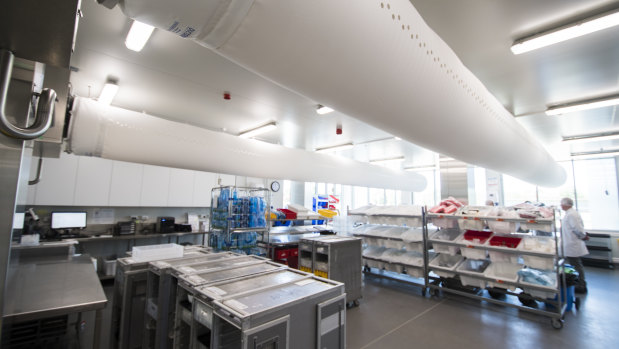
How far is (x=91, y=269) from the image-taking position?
7.75 ft

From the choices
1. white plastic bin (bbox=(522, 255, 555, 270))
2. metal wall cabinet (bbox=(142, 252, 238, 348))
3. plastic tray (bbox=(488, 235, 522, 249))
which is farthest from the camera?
plastic tray (bbox=(488, 235, 522, 249))

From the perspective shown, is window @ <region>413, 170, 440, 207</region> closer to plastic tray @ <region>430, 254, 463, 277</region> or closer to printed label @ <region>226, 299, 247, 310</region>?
plastic tray @ <region>430, 254, 463, 277</region>

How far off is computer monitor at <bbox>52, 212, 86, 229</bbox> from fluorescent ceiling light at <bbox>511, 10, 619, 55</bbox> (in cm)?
662

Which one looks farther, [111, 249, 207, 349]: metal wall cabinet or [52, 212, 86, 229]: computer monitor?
[52, 212, 86, 229]: computer monitor

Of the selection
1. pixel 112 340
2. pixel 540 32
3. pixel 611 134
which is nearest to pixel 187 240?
pixel 112 340

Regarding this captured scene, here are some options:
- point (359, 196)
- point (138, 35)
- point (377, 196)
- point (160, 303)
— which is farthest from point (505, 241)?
point (359, 196)

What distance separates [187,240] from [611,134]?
9.30m

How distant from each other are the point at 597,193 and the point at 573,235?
152 inches

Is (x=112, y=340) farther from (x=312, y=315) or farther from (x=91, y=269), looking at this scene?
(x=312, y=315)

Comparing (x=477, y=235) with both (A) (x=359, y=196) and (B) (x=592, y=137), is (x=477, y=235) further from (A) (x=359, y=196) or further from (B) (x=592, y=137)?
(A) (x=359, y=196)

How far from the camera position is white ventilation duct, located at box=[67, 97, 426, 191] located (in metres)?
2.16

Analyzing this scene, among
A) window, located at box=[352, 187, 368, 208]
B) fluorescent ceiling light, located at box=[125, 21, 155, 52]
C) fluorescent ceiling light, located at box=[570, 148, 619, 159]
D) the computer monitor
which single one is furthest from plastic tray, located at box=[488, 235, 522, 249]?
window, located at box=[352, 187, 368, 208]

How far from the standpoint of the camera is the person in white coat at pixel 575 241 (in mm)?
4742

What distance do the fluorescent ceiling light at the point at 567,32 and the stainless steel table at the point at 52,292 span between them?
3955 mm
